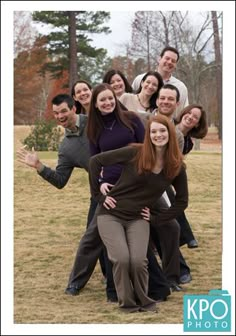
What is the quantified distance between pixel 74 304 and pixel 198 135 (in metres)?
1.56

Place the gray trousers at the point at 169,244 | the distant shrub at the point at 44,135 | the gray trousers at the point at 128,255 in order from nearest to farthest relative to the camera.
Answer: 1. the gray trousers at the point at 128,255
2. the gray trousers at the point at 169,244
3. the distant shrub at the point at 44,135

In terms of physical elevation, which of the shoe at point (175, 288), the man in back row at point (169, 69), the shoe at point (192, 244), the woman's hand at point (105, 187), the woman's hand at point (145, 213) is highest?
the man in back row at point (169, 69)

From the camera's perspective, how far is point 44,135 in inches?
258

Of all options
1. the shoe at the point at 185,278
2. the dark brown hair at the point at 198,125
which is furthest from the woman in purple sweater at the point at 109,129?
the shoe at the point at 185,278

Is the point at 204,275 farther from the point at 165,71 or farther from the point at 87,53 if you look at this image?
the point at 87,53

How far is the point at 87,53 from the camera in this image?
6.11 meters

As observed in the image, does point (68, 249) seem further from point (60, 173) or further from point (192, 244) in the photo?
point (60, 173)

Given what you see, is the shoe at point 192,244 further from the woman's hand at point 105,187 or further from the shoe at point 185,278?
→ the woman's hand at point 105,187

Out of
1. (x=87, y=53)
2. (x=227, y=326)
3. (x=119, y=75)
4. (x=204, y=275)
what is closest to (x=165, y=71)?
(x=119, y=75)

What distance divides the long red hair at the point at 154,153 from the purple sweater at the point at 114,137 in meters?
0.17

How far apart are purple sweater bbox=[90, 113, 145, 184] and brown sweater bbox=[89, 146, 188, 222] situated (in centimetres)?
9

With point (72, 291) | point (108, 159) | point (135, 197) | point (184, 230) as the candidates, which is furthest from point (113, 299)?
point (184, 230)

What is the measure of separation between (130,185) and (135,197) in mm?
90

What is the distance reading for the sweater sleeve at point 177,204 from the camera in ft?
14.4
